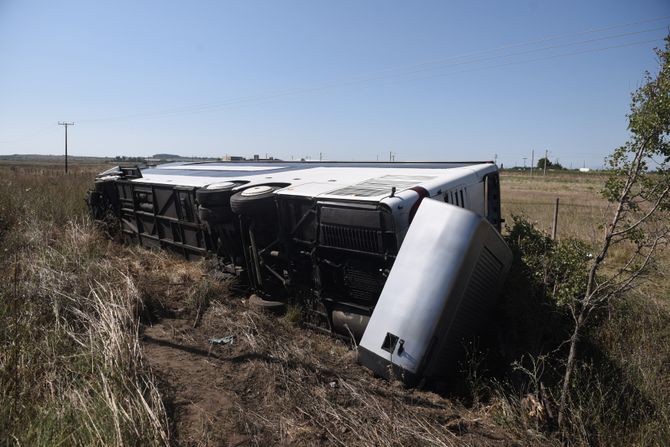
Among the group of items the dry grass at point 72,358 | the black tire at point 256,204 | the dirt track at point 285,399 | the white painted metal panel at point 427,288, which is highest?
the black tire at point 256,204

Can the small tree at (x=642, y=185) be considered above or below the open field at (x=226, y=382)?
above

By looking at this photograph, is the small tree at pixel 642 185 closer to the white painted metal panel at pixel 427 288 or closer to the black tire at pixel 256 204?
the white painted metal panel at pixel 427 288

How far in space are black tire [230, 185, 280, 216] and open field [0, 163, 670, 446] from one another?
45.6 inches

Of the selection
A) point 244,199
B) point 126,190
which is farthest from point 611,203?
point 126,190

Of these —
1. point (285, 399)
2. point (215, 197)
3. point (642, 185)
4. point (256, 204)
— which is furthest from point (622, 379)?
point (215, 197)

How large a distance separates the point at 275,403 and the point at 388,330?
3.33 feet

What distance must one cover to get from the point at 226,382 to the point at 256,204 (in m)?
2.06

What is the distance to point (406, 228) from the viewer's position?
146 inches

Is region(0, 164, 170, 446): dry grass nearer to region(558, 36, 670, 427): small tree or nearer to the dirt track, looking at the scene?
the dirt track

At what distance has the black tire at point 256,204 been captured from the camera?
472 cm

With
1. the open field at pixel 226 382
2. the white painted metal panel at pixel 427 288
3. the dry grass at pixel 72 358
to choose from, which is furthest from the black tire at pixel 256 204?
the white painted metal panel at pixel 427 288

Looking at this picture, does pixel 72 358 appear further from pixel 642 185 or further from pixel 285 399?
pixel 642 185

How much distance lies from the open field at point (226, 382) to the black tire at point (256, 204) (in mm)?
1158

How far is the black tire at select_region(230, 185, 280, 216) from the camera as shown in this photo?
472 cm
